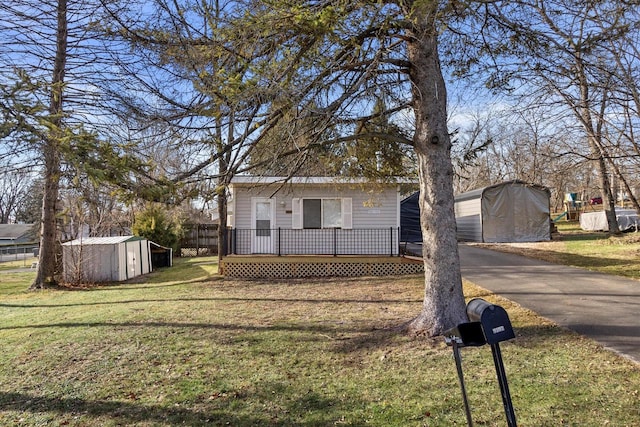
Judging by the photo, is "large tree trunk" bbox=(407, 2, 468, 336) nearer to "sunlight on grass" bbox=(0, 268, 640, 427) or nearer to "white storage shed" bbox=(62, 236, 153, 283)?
"sunlight on grass" bbox=(0, 268, 640, 427)

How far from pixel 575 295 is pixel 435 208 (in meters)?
4.08

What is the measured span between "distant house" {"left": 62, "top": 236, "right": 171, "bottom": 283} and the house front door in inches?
163

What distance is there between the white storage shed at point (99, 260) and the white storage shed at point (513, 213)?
15.5 m

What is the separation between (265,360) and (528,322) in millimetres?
3754

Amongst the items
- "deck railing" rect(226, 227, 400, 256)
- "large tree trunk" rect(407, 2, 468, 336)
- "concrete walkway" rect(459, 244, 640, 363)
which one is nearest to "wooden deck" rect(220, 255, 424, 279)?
"deck railing" rect(226, 227, 400, 256)

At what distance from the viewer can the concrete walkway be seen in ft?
17.2

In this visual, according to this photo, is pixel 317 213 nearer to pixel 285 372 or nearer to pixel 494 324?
pixel 285 372

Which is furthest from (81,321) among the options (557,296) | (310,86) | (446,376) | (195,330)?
(557,296)

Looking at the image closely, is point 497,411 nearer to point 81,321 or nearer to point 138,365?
point 138,365

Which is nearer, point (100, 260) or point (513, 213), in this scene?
point (100, 260)

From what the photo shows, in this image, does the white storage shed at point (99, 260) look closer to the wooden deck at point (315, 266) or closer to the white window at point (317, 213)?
the wooden deck at point (315, 266)

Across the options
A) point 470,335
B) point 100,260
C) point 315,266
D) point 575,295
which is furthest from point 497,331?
point 100,260

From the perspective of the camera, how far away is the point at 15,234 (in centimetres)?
4522

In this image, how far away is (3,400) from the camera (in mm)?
3877
